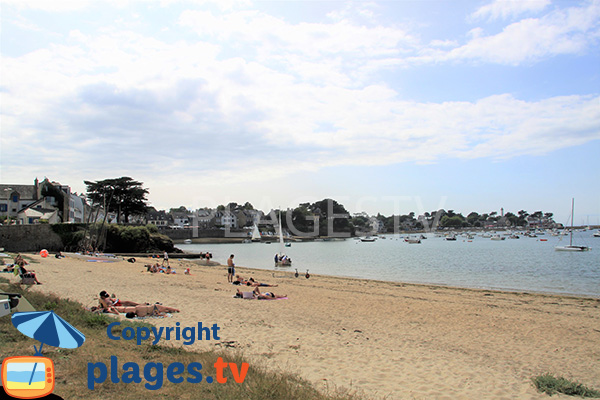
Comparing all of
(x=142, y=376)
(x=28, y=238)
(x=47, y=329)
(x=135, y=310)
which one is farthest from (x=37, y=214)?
(x=47, y=329)

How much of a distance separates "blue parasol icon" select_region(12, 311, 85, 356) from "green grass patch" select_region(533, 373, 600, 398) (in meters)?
8.72

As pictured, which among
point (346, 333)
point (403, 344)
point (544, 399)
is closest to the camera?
point (544, 399)

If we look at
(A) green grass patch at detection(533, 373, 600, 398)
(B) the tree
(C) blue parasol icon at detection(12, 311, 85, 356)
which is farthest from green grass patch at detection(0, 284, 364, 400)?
(B) the tree

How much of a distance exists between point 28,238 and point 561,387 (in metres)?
60.0

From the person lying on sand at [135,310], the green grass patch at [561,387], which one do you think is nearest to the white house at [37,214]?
the person lying on sand at [135,310]

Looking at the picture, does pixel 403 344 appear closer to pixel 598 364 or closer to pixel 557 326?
pixel 598 364

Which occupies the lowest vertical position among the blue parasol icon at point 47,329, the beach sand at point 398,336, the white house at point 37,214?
the beach sand at point 398,336

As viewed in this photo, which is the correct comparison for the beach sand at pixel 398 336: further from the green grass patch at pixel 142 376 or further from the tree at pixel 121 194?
the tree at pixel 121 194

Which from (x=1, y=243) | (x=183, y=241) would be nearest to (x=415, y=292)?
(x=1, y=243)

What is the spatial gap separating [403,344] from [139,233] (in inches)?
2377

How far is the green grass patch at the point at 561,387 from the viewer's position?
26.9ft

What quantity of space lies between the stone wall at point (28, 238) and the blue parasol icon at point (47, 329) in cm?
5597

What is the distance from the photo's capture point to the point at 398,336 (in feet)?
40.8

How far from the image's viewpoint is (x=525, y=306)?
1981cm
